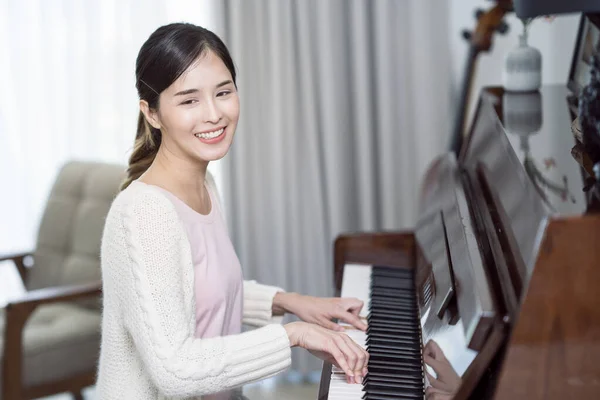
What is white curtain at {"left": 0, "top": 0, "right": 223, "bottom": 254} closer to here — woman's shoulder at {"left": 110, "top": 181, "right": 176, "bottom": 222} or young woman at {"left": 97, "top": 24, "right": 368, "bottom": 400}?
young woman at {"left": 97, "top": 24, "right": 368, "bottom": 400}

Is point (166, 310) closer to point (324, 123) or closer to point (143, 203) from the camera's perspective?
point (143, 203)

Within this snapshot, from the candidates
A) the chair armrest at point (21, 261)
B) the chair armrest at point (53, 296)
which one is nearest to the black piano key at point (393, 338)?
the chair armrest at point (53, 296)

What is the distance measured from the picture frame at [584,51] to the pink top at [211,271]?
0.91m

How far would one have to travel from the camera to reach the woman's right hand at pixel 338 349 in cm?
139

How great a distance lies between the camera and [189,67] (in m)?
1.52

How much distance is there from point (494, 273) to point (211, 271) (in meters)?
0.57

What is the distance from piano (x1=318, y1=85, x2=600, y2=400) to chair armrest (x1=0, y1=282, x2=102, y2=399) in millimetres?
1053

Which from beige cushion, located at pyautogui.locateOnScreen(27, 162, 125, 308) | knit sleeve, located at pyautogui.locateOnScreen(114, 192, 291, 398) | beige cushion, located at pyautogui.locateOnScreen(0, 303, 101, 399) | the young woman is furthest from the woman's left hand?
beige cushion, located at pyautogui.locateOnScreen(27, 162, 125, 308)

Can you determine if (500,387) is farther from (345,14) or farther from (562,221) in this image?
(345,14)

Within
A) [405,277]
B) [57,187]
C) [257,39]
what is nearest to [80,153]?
[57,187]

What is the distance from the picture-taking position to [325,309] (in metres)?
1.73

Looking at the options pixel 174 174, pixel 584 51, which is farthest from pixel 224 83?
pixel 584 51

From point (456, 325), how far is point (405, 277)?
677 mm

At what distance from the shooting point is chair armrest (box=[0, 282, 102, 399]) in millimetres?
2631
